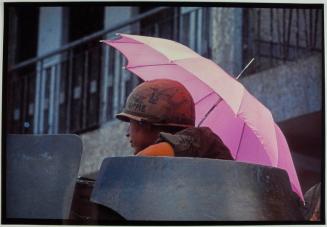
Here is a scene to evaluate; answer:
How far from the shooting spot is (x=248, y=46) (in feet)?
23.2

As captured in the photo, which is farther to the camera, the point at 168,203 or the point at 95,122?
the point at 95,122

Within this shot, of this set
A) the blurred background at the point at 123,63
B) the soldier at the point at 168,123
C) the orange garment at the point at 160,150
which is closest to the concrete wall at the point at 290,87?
the blurred background at the point at 123,63

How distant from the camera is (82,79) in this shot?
287 inches

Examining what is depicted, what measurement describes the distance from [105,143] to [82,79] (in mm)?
434

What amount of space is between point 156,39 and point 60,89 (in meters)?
0.76

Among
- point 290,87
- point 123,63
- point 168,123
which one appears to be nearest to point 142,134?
point 168,123

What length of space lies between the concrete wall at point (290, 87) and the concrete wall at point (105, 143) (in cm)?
76

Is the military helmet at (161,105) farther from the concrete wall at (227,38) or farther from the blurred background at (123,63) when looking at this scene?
the concrete wall at (227,38)

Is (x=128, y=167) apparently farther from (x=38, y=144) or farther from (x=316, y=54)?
(x=316, y=54)

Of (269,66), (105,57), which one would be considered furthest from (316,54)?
(105,57)

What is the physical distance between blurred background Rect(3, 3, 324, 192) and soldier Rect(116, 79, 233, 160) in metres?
0.56

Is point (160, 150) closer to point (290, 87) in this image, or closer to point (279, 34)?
point (290, 87)

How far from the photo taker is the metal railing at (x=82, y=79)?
6953mm

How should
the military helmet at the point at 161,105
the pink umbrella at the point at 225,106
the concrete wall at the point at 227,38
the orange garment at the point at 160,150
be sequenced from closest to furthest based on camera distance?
1. the orange garment at the point at 160,150
2. the military helmet at the point at 161,105
3. the pink umbrella at the point at 225,106
4. the concrete wall at the point at 227,38
